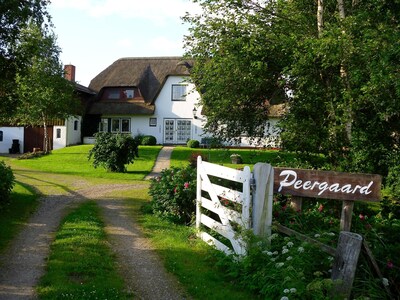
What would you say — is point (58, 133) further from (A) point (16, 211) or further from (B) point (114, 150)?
(A) point (16, 211)

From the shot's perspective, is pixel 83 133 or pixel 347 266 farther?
pixel 83 133

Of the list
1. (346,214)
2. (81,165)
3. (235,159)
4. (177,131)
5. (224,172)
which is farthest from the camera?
(177,131)

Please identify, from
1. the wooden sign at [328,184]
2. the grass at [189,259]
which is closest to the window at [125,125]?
the grass at [189,259]

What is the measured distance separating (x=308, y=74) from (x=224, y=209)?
530cm

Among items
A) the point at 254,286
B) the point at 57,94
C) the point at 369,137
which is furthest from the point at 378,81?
the point at 57,94

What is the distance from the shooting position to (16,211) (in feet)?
38.1

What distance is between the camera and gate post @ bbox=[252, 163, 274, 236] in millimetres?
6875

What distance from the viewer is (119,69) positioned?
44.2 meters

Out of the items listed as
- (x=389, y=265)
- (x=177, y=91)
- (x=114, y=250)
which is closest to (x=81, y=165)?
(x=177, y=91)

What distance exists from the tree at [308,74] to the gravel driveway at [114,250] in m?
4.78

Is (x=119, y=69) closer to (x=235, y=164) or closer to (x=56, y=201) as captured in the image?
(x=235, y=164)

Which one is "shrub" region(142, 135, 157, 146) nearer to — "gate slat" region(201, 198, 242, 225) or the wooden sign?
"gate slat" region(201, 198, 242, 225)

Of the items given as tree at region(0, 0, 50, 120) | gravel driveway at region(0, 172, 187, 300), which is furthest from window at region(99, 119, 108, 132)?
gravel driveway at region(0, 172, 187, 300)

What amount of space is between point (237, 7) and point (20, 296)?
398 inches
